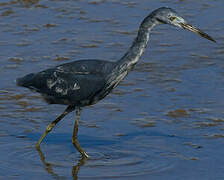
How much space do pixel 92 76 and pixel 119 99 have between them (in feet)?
5.08

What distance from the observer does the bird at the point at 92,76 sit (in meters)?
7.21

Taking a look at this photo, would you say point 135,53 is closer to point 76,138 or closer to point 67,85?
point 67,85

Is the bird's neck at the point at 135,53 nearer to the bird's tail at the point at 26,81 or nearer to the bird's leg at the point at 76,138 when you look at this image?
the bird's leg at the point at 76,138

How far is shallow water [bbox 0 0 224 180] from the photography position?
709 centimetres

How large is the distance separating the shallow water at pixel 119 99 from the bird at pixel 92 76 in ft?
1.56

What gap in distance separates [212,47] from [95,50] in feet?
5.14

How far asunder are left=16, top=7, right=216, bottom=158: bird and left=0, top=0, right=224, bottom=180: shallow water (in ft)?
1.56

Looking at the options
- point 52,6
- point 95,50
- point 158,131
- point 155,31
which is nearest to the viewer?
point 158,131

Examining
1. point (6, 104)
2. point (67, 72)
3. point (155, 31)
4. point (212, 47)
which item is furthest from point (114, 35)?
point (67, 72)

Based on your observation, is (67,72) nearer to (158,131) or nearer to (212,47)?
(158,131)

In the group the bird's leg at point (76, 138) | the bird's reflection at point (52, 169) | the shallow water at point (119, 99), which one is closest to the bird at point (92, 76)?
the bird's leg at point (76, 138)

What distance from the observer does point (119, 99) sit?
28.8 feet

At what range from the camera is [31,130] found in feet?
26.1

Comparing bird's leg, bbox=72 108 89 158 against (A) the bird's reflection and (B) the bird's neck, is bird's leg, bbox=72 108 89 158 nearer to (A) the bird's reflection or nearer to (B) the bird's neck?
(A) the bird's reflection
